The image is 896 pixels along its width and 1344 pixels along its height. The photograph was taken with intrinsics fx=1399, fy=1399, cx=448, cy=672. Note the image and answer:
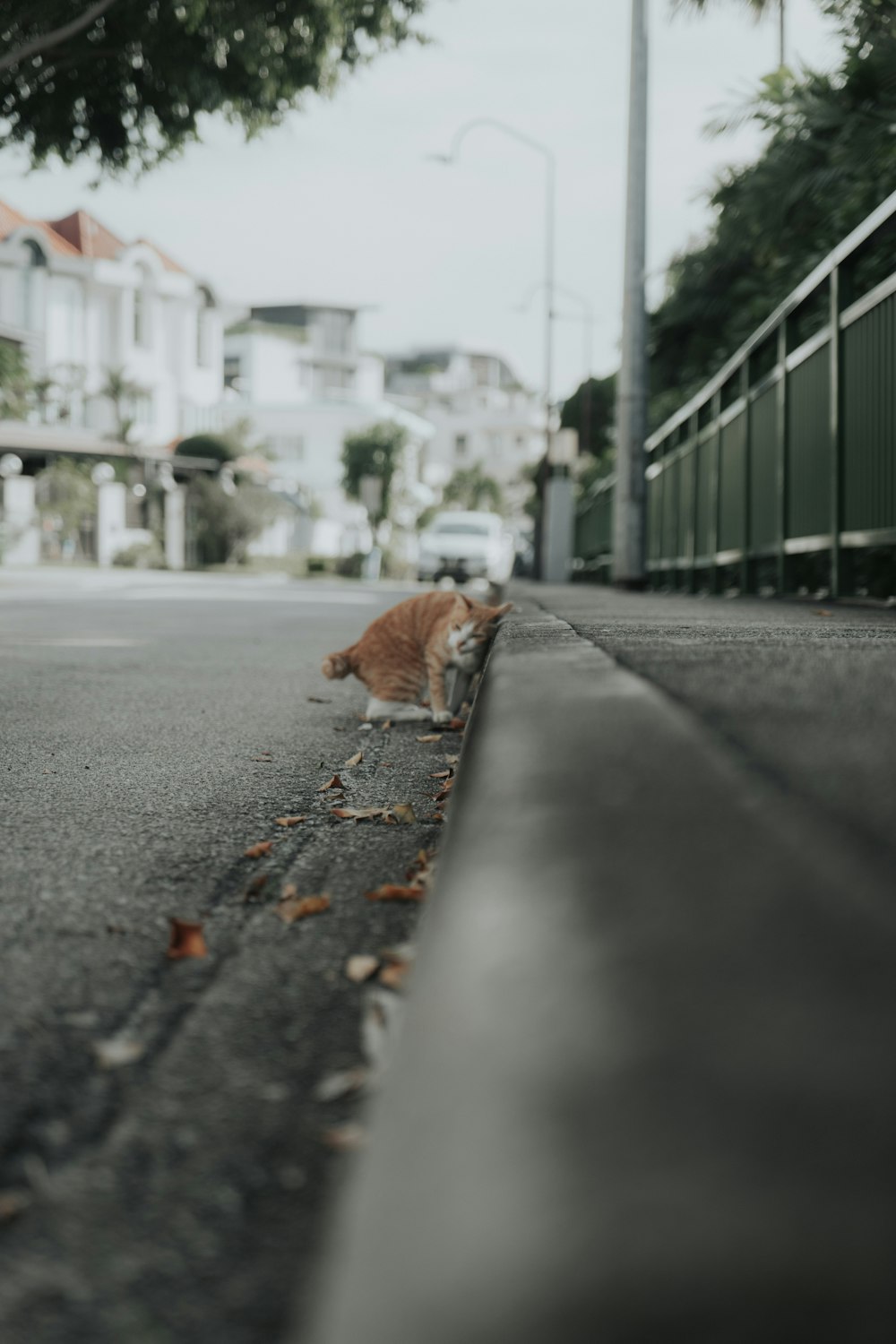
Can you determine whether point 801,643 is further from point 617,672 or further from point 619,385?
point 619,385

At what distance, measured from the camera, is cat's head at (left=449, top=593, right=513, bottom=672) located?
4.54m

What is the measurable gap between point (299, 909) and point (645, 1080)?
1386 millimetres

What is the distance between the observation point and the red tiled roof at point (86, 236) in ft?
168

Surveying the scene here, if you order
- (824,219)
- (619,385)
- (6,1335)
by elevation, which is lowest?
(6,1335)

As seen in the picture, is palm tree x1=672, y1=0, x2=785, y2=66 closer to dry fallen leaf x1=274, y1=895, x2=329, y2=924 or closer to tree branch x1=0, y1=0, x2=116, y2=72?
tree branch x1=0, y1=0, x2=116, y2=72

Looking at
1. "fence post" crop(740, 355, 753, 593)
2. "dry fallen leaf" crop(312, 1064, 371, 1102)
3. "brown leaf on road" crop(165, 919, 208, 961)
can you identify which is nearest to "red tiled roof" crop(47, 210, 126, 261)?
"fence post" crop(740, 355, 753, 593)

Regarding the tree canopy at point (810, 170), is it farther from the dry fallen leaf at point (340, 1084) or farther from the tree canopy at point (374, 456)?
the tree canopy at point (374, 456)

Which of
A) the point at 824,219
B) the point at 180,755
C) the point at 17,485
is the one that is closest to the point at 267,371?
the point at 17,485

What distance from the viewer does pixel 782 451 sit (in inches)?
308

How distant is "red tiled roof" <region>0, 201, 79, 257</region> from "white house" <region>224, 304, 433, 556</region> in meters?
12.2

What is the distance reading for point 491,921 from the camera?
1132 mm

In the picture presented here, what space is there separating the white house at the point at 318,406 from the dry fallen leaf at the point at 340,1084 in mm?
56751

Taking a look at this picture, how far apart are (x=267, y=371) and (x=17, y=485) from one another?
35.7 m

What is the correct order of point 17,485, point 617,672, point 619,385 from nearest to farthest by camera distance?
point 617,672 < point 619,385 < point 17,485
